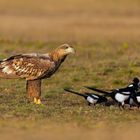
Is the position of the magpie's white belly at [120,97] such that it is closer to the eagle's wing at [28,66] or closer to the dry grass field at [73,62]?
the dry grass field at [73,62]

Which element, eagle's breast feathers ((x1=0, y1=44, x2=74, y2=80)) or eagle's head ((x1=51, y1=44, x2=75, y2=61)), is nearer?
eagle's breast feathers ((x1=0, y1=44, x2=74, y2=80))

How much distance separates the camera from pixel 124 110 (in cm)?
1266

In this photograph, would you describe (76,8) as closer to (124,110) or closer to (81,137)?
(124,110)

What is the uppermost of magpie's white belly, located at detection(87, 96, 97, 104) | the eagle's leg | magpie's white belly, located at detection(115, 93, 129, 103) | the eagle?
the eagle

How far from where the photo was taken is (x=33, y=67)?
12.8m

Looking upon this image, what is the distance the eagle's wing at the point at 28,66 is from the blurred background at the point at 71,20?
1384 centimetres

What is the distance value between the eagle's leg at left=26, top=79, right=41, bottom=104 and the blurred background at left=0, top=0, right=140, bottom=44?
13755 millimetres

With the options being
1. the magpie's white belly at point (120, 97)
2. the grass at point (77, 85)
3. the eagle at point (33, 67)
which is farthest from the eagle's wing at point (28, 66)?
the magpie's white belly at point (120, 97)

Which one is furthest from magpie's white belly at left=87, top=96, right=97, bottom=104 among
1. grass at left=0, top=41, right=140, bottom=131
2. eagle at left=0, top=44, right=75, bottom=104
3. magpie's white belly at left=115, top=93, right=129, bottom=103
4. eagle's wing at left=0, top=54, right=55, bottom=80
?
eagle's wing at left=0, top=54, right=55, bottom=80

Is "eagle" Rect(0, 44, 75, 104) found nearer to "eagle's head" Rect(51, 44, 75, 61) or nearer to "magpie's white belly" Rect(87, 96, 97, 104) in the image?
"eagle's head" Rect(51, 44, 75, 61)

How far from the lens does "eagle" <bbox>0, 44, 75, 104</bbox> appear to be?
1280 cm

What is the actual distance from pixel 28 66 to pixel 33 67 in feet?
0.31

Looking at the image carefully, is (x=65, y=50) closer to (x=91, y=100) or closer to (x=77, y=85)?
(x=91, y=100)

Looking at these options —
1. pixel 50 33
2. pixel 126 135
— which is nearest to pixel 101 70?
pixel 126 135
